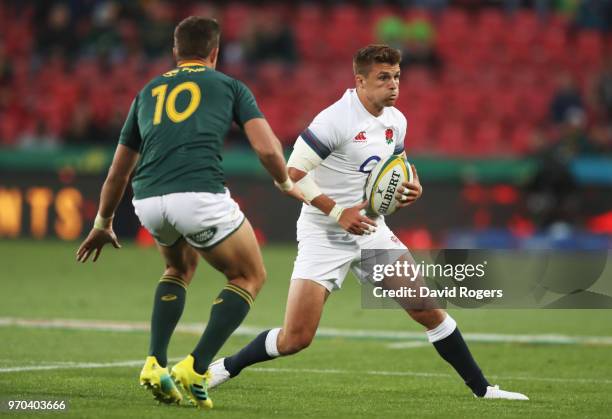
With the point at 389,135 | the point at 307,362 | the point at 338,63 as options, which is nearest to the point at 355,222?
the point at 389,135

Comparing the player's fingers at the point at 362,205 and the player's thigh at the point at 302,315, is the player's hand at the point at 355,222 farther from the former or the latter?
the player's thigh at the point at 302,315

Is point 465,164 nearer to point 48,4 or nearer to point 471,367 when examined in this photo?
point 48,4

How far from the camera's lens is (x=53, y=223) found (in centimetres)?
2231

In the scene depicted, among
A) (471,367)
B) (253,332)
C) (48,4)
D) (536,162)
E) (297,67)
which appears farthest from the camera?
(48,4)

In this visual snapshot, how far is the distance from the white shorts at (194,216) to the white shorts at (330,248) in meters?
1.03

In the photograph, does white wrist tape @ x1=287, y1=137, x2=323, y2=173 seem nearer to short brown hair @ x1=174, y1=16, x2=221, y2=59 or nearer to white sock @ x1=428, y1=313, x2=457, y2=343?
short brown hair @ x1=174, y1=16, x2=221, y2=59

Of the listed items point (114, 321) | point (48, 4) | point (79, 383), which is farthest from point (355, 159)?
point (48, 4)

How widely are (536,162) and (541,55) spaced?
5022mm

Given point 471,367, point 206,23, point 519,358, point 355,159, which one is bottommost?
point 519,358

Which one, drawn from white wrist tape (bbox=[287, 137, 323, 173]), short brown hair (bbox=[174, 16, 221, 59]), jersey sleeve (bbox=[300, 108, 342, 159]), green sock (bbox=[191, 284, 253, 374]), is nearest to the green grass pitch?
green sock (bbox=[191, 284, 253, 374])

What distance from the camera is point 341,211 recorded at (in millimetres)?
7602

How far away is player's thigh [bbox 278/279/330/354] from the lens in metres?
7.63

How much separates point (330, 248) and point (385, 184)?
54 centimetres

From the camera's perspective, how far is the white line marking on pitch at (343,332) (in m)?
11.5
